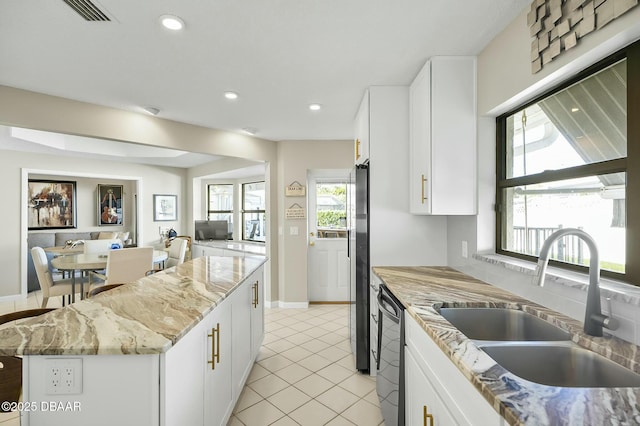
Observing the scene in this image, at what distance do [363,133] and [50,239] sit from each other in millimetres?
6389

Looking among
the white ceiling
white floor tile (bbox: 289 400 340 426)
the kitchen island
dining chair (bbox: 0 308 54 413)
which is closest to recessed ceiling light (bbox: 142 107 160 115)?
the white ceiling

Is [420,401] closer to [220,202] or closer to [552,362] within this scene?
[552,362]

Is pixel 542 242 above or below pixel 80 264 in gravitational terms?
above

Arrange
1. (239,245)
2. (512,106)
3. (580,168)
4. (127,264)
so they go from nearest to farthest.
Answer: (580,168), (512,106), (127,264), (239,245)

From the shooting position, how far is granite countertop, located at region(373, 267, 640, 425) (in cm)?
70

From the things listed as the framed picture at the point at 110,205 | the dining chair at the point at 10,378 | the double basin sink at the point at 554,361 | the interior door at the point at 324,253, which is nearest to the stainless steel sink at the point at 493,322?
the double basin sink at the point at 554,361

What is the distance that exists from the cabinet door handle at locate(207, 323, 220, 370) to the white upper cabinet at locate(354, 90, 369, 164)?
1.73m

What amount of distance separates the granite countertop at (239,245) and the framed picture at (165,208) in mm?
853

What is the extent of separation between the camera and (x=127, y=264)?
11.8 feet

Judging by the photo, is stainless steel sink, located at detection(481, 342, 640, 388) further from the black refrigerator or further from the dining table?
the dining table

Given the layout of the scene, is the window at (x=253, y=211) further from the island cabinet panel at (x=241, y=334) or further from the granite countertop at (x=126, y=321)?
the granite countertop at (x=126, y=321)

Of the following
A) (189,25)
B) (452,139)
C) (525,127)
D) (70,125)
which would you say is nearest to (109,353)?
(189,25)

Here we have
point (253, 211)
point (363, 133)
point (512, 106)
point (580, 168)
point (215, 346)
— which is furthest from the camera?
point (253, 211)

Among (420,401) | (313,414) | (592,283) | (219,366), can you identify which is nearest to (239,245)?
(313,414)
